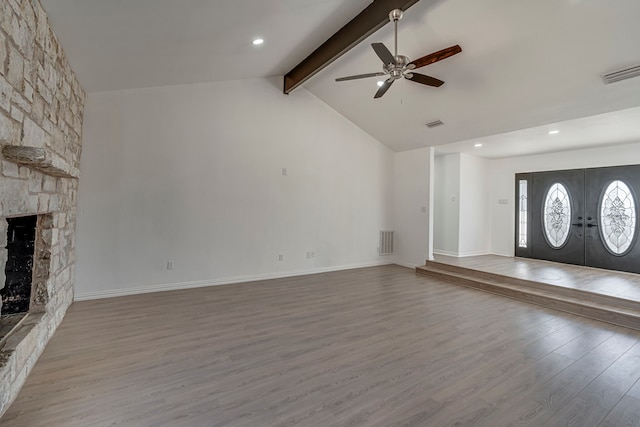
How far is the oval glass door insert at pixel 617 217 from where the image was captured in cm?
560

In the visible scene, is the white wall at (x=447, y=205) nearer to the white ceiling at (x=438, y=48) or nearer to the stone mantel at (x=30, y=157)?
the white ceiling at (x=438, y=48)

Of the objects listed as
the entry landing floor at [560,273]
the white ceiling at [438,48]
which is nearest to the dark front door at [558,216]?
the entry landing floor at [560,273]

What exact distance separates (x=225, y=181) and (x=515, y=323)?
4756 millimetres

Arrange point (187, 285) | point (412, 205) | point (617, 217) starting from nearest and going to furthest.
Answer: point (187, 285) → point (617, 217) → point (412, 205)

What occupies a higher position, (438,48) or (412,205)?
(438,48)

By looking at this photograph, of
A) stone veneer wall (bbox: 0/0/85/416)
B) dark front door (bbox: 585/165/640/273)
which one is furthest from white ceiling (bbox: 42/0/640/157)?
dark front door (bbox: 585/165/640/273)

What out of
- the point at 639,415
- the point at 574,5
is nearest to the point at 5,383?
the point at 639,415

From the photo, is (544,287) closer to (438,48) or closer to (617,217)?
(617,217)

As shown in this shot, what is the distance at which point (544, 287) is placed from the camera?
4637 mm

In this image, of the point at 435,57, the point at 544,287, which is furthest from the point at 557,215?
the point at 435,57

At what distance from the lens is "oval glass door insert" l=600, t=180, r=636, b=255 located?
5598 millimetres

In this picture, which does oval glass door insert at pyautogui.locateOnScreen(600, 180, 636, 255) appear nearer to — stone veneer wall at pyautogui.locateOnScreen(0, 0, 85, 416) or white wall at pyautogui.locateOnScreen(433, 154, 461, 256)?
white wall at pyautogui.locateOnScreen(433, 154, 461, 256)

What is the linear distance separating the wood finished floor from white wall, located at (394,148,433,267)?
262 cm

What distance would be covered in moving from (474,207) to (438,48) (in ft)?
15.5
